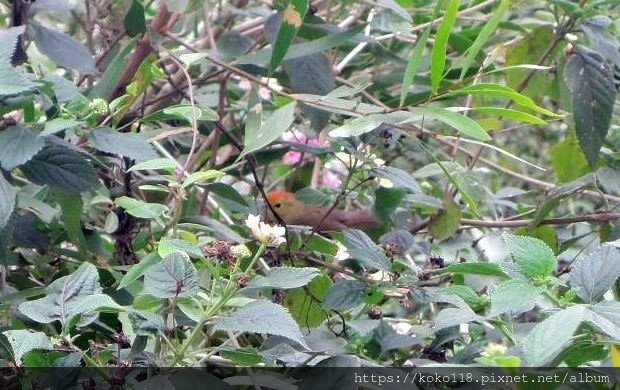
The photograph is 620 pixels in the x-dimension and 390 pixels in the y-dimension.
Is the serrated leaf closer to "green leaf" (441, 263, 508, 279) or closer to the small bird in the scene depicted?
the small bird

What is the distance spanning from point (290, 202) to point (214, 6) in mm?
457

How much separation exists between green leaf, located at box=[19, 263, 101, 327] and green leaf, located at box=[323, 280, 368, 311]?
0.75ft

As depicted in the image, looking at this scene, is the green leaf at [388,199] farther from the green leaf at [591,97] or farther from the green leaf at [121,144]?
the green leaf at [121,144]

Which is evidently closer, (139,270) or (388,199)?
(139,270)

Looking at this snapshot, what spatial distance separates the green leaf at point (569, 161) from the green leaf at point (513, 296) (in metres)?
0.61

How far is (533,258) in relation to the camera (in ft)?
2.25

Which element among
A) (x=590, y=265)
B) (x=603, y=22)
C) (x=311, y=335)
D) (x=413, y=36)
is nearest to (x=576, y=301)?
(x=590, y=265)

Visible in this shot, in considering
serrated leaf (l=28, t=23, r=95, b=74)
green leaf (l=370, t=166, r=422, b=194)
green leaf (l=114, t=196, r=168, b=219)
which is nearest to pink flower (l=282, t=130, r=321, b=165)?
green leaf (l=370, t=166, r=422, b=194)

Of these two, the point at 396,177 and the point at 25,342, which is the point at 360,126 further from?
the point at 25,342

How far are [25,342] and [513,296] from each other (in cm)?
38

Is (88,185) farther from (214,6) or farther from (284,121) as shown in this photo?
(214,6)

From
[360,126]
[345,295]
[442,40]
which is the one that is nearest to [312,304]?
[345,295]

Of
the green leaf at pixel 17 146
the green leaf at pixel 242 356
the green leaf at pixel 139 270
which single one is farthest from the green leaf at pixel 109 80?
the green leaf at pixel 242 356

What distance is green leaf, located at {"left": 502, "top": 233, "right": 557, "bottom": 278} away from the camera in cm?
68
